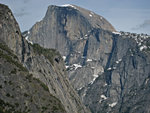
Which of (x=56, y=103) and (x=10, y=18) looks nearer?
(x=56, y=103)

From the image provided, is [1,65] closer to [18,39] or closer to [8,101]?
[8,101]

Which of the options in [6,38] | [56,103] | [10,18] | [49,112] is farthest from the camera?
[10,18]

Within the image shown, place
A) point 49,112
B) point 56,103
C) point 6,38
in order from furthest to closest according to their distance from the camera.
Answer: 1. point 6,38
2. point 56,103
3. point 49,112

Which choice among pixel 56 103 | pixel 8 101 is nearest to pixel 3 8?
pixel 56 103

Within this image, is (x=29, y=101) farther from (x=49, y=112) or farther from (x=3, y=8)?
(x=3, y=8)

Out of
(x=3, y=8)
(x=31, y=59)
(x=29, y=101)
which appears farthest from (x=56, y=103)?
(x=31, y=59)

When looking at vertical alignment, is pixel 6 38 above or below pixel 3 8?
below

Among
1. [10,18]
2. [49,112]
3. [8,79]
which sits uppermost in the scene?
[10,18]

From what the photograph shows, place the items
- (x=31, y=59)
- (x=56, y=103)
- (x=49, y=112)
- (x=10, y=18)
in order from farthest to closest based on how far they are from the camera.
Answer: (x=31, y=59), (x=10, y=18), (x=56, y=103), (x=49, y=112)

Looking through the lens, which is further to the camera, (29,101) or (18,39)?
(18,39)
